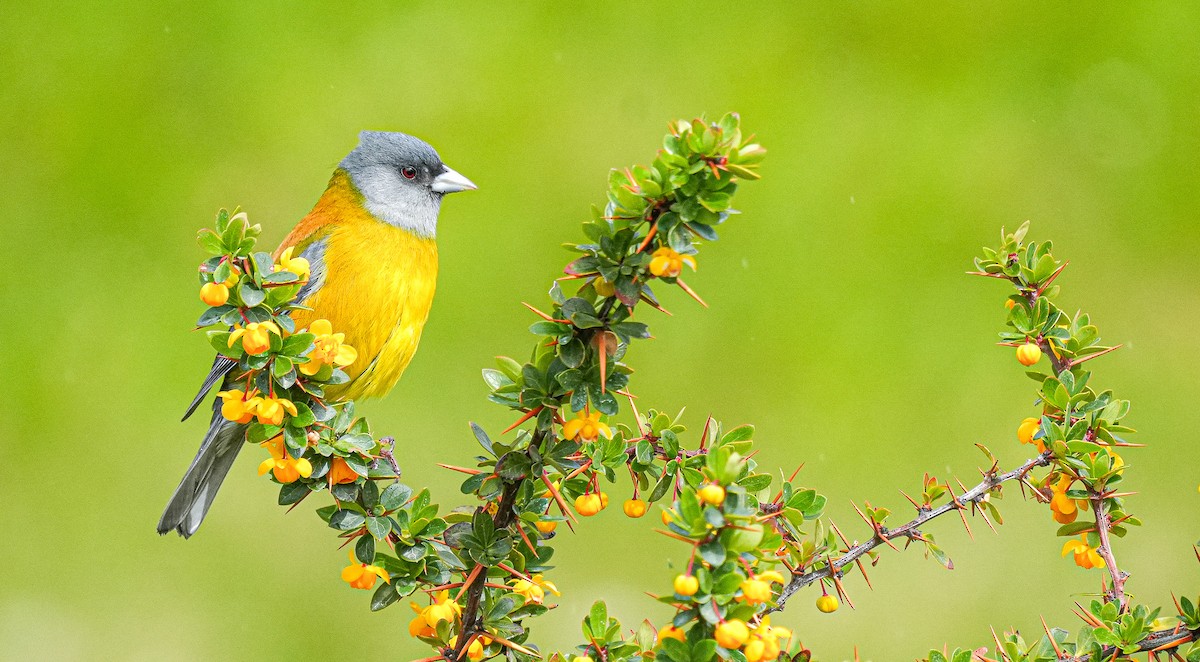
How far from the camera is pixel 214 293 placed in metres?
1.21

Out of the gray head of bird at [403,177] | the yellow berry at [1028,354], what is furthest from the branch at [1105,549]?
the gray head of bird at [403,177]

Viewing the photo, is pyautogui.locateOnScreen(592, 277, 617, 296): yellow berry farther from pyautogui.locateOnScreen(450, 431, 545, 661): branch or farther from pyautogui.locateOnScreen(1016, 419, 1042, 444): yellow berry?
pyautogui.locateOnScreen(1016, 419, 1042, 444): yellow berry

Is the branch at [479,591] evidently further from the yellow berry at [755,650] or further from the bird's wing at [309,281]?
the bird's wing at [309,281]

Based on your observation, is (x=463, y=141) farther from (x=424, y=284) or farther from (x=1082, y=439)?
(x=1082, y=439)

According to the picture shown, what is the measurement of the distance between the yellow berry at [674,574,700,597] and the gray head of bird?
181 centimetres

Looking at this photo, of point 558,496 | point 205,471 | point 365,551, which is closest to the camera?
point 558,496

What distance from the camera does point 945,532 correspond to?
3.33 metres

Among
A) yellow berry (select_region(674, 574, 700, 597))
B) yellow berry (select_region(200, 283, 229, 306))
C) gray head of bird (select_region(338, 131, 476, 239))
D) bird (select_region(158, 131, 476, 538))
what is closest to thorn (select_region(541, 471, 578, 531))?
yellow berry (select_region(674, 574, 700, 597))

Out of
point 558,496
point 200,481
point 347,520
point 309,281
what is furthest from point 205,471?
point 558,496

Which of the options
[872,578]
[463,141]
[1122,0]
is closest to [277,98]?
[463,141]

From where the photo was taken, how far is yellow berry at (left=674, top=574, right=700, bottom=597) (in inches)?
40.1

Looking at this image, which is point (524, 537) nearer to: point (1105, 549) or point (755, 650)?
point (755, 650)

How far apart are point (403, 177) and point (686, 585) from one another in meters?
1.96

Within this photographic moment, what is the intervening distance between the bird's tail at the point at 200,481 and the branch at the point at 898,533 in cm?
129
